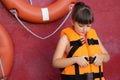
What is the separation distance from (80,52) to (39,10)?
0.42 meters

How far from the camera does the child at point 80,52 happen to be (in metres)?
1.33

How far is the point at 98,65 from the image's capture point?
4.54ft

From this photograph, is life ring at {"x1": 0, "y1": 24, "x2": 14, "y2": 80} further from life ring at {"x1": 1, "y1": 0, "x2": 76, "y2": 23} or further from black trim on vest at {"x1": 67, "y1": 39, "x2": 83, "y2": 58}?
black trim on vest at {"x1": 67, "y1": 39, "x2": 83, "y2": 58}

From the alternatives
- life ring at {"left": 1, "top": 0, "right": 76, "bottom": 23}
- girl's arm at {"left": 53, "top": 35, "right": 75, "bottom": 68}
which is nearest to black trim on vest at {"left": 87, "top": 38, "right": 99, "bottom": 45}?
girl's arm at {"left": 53, "top": 35, "right": 75, "bottom": 68}

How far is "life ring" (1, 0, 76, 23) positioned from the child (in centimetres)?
26

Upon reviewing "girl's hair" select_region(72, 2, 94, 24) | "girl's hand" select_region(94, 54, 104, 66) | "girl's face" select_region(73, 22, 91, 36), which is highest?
Result: "girl's hair" select_region(72, 2, 94, 24)

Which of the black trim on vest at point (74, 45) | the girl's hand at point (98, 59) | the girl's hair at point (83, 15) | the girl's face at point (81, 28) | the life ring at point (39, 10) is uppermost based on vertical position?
the life ring at point (39, 10)

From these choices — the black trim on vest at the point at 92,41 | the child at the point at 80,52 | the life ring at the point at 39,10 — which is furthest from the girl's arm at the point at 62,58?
the life ring at the point at 39,10

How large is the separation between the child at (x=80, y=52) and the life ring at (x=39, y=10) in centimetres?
26

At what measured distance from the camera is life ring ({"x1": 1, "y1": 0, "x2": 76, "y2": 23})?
160cm

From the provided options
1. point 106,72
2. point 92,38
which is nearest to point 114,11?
Result: point 106,72

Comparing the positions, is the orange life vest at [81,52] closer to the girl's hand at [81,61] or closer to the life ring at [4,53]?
the girl's hand at [81,61]

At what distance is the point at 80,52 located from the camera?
1379 mm

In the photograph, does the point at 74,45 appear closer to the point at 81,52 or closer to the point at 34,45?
the point at 81,52
